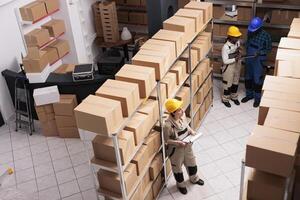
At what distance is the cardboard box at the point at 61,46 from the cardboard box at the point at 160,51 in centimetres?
309

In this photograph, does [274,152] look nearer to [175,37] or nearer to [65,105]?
[175,37]

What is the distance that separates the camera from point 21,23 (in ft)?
24.6

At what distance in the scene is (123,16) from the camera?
31.4 feet

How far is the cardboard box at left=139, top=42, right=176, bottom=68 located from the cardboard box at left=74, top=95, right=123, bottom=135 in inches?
50.5

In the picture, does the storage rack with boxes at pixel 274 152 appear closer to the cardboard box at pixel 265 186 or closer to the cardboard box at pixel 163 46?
the cardboard box at pixel 265 186

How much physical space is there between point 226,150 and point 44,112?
3.42 m

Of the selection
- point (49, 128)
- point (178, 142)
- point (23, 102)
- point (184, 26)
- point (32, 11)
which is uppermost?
point (32, 11)

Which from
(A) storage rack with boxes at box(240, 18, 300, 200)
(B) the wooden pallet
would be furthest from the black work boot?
(B) the wooden pallet

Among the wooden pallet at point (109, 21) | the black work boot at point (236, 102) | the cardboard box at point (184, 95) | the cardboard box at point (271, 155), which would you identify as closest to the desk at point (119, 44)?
the wooden pallet at point (109, 21)

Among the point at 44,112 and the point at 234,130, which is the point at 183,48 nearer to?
the point at 234,130

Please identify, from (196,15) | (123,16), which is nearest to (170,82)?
(196,15)

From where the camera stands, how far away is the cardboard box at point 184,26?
233 inches

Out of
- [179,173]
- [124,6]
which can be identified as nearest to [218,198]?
[179,173]

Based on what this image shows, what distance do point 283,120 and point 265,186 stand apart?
30.8 inches
